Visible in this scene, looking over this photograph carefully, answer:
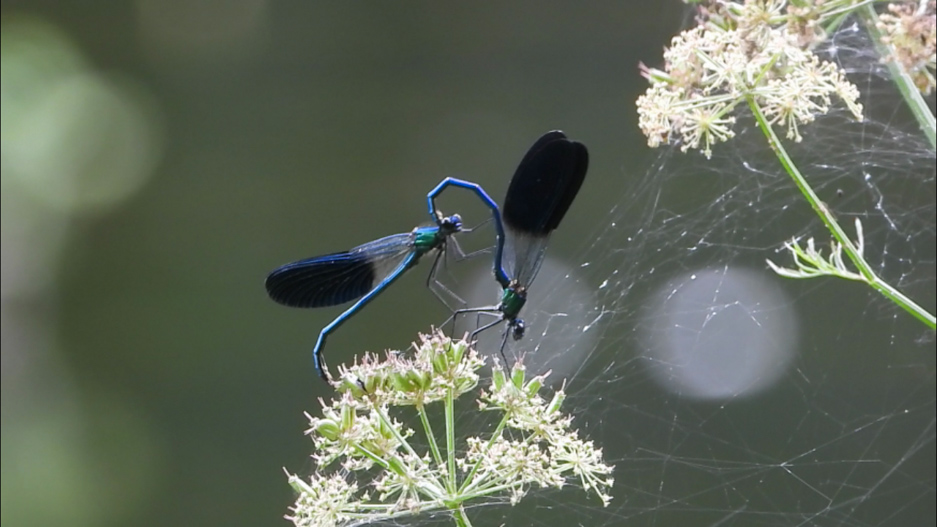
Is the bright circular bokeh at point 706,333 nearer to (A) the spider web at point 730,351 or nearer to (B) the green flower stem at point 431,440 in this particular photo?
(A) the spider web at point 730,351

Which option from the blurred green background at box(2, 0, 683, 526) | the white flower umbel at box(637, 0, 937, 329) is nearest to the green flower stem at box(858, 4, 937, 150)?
the white flower umbel at box(637, 0, 937, 329)

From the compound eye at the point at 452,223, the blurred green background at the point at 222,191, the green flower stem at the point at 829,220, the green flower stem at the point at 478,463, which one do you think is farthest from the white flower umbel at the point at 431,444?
the blurred green background at the point at 222,191

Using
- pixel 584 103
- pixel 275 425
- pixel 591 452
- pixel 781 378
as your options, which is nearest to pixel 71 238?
pixel 275 425

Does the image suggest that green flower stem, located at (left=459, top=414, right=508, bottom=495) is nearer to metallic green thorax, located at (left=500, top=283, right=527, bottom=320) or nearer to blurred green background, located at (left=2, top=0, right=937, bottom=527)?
metallic green thorax, located at (left=500, top=283, right=527, bottom=320)

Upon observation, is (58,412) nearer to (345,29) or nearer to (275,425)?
(275,425)

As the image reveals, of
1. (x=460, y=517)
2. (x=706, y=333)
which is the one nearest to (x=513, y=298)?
(x=460, y=517)

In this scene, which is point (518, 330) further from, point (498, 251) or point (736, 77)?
point (736, 77)
